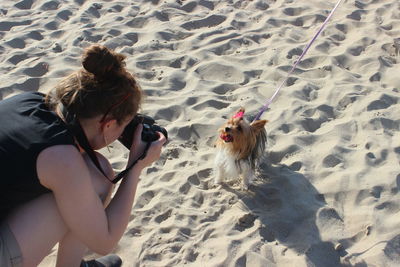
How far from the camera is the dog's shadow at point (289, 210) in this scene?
3.01 m

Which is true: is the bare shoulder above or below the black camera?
above

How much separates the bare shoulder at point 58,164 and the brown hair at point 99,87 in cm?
18

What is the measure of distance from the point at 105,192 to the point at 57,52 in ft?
9.76

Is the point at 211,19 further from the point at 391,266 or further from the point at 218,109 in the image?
the point at 391,266

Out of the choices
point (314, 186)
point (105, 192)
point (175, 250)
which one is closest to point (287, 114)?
point (314, 186)

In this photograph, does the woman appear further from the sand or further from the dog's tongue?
the dog's tongue

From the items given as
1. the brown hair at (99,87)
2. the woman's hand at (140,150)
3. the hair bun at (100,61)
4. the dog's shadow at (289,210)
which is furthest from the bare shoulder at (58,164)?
the dog's shadow at (289,210)

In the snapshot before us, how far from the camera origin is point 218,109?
430 centimetres

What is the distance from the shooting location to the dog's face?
324cm

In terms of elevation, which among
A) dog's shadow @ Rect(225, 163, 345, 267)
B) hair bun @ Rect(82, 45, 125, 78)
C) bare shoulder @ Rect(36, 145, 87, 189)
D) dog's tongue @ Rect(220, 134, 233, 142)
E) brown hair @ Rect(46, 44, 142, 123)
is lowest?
dog's shadow @ Rect(225, 163, 345, 267)

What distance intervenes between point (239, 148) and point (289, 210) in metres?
0.54

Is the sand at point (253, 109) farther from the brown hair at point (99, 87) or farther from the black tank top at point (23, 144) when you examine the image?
the brown hair at point (99, 87)

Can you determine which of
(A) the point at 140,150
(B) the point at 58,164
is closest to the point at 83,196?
(B) the point at 58,164

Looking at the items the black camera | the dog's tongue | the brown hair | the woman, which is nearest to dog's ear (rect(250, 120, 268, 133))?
the dog's tongue
